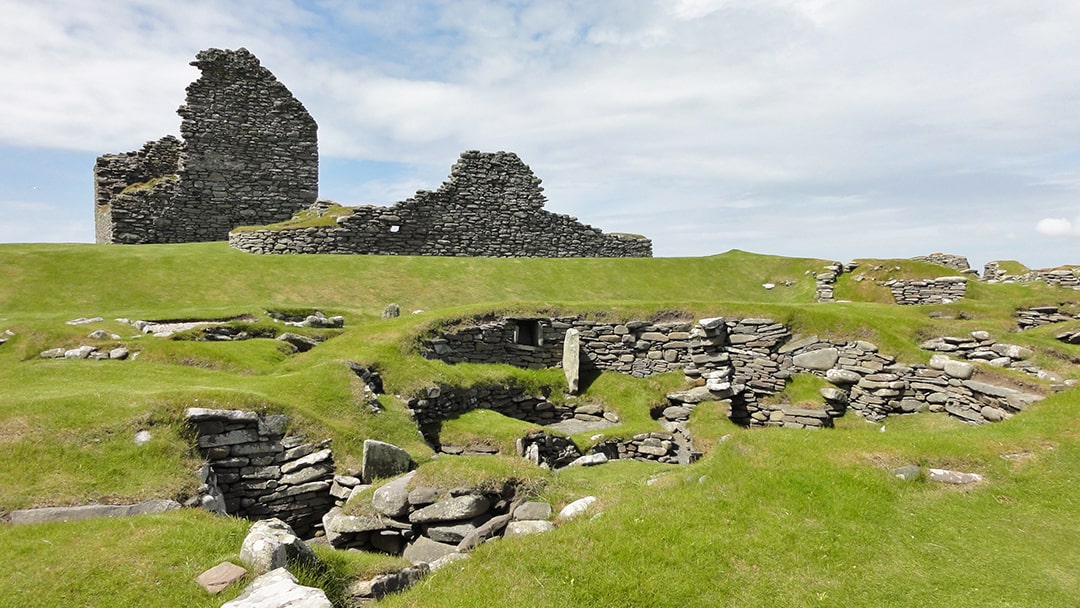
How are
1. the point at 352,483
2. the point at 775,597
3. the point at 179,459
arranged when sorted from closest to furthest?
the point at 775,597
the point at 179,459
the point at 352,483

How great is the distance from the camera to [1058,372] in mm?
17984

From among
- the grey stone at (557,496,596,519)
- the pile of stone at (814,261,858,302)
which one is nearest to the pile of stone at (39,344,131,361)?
the grey stone at (557,496,596,519)

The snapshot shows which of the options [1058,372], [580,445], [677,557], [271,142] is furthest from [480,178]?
[677,557]

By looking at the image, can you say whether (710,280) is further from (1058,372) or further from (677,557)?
(677,557)

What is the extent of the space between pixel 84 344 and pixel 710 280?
29773 mm

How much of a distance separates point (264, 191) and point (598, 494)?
36.5 metres

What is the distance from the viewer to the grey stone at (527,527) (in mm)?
9275

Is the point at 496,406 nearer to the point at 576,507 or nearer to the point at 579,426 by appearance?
the point at 579,426

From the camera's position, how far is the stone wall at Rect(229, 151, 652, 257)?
113 feet

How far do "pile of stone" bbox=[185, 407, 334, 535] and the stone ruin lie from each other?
22730 millimetres

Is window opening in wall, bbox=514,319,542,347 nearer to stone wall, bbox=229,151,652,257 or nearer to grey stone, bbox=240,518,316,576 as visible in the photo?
stone wall, bbox=229,151,652,257

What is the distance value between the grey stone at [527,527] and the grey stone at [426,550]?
46.8 inches

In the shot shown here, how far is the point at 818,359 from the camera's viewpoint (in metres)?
21.7

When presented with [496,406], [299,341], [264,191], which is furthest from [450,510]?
[264,191]
